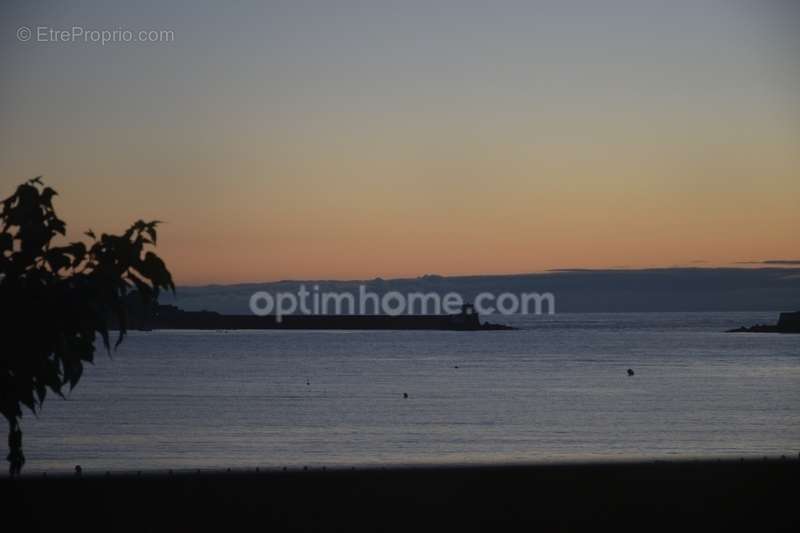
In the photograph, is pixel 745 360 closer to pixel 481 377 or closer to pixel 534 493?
pixel 481 377

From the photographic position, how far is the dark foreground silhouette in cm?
1098

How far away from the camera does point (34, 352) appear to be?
5211mm

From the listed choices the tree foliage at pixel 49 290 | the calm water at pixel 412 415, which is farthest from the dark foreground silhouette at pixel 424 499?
the calm water at pixel 412 415

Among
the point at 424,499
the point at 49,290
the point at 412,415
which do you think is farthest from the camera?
the point at 412,415

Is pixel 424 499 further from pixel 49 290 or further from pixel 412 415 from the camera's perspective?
pixel 412 415

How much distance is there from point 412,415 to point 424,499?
45.9 metres

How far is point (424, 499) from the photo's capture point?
39.8 feet

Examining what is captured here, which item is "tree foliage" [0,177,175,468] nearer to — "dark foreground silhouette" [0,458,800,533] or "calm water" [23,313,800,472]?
"dark foreground silhouette" [0,458,800,533]

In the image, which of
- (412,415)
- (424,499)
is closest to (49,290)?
(424,499)

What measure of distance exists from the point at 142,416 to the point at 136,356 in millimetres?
99304

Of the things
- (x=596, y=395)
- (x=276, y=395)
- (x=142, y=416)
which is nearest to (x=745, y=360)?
(x=596, y=395)

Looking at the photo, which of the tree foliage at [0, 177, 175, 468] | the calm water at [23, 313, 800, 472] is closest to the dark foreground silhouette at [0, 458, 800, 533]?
the tree foliage at [0, 177, 175, 468]

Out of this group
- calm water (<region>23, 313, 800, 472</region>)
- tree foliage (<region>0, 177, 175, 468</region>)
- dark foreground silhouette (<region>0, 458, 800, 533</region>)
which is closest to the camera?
tree foliage (<region>0, 177, 175, 468</region>)

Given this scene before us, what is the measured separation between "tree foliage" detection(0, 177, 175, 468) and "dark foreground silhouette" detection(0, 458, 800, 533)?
5722mm
